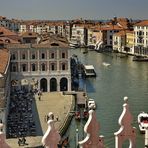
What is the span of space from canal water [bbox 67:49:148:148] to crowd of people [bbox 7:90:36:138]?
0.99 meters

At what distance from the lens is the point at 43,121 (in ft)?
34.3

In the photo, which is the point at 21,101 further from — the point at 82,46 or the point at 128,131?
the point at 82,46

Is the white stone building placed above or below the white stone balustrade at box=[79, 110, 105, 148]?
above

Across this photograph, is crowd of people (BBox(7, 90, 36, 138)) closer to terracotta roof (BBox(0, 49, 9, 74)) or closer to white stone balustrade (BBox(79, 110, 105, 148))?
terracotta roof (BBox(0, 49, 9, 74))

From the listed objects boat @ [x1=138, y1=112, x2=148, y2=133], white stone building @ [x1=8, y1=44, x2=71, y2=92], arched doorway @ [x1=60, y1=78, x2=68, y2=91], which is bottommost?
boat @ [x1=138, y1=112, x2=148, y2=133]

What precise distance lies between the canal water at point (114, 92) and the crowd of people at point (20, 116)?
0.99 m

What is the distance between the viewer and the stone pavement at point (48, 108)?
384 inches

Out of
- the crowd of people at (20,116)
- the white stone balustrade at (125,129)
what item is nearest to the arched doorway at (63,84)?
the crowd of people at (20,116)

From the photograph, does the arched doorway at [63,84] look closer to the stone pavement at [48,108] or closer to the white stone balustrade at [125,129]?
the stone pavement at [48,108]

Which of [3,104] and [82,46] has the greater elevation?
[82,46]

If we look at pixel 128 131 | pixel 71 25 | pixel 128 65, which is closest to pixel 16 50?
pixel 128 65

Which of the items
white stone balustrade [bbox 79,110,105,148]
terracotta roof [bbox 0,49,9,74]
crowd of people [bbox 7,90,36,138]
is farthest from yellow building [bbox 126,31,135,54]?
white stone balustrade [bbox 79,110,105,148]

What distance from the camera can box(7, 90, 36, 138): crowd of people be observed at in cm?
954

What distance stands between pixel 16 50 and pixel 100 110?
4.25 m
